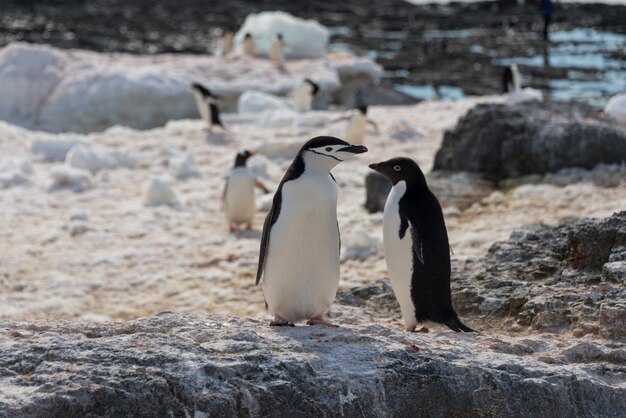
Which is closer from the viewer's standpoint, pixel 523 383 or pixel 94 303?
pixel 523 383

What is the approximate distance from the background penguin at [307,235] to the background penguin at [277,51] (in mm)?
15013

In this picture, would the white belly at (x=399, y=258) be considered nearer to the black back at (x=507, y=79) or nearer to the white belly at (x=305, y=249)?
the white belly at (x=305, y=249)

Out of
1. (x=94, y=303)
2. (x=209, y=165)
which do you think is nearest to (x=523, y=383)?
(x=94, y=303)

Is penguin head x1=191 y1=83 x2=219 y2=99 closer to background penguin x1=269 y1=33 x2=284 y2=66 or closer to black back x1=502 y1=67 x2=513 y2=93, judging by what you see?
background penguin x1=269 y1=33 x2=284 y2=66

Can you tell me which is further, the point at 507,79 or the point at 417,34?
the point at 417,34

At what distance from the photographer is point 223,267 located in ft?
27.1

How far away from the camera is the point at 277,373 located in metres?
3.12

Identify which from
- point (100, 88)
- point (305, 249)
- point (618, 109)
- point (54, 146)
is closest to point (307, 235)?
point (305, 249)

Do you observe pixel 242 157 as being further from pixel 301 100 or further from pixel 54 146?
pixel 301 100

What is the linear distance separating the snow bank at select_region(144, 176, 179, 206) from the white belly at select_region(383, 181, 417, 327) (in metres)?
5.44

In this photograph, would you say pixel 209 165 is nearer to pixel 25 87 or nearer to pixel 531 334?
pixel 25 87

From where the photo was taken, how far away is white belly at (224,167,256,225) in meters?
9.23

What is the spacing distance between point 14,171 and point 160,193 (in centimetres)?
190

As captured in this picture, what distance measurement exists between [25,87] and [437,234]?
12840 mm
